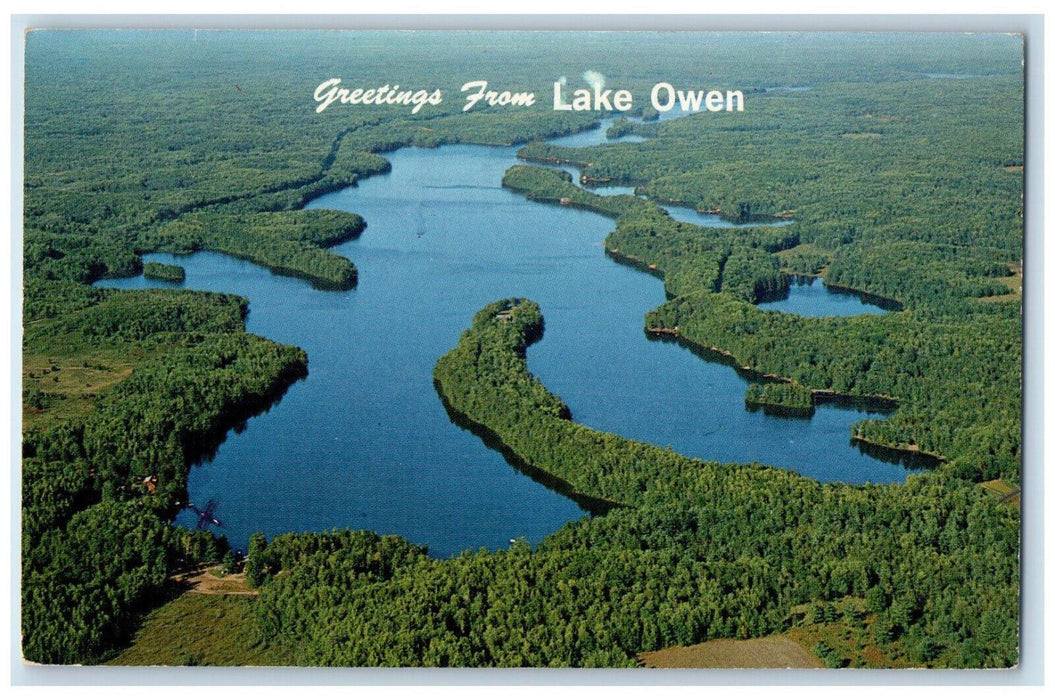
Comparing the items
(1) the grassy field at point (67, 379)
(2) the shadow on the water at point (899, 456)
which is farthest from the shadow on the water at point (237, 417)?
(2) the shadow on the water at point (899, 456)

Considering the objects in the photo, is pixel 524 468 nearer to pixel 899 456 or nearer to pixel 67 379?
pixel 899 456

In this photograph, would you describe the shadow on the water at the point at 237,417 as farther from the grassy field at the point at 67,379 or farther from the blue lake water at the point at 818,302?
the blue lake water at the point at 818,302

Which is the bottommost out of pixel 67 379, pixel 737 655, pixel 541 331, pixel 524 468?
pixel 737 655

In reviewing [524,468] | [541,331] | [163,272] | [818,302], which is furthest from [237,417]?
Answer: [818,302]

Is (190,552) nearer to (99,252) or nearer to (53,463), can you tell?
(53,463)

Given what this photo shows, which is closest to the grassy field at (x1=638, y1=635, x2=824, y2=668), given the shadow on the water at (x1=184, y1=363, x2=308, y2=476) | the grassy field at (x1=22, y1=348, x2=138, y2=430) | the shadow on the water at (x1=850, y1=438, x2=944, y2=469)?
the shadow on the water at (x1=850, y1=438, x2=944, y2=469)
